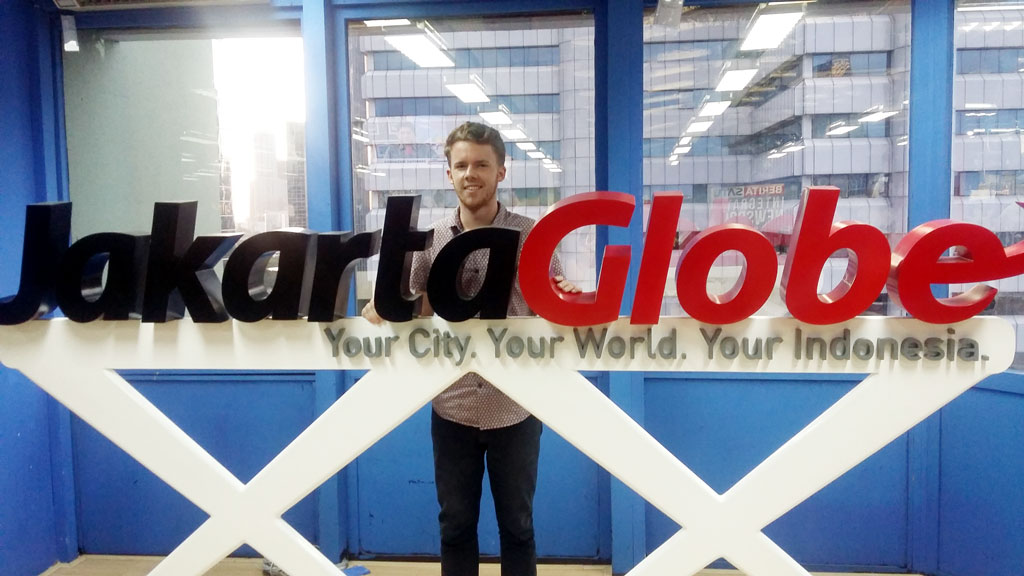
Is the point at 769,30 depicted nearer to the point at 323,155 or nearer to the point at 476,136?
the point at 476,136

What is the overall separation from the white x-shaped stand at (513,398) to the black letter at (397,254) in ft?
0.19

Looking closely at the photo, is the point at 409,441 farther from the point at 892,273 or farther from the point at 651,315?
the point at 892,273

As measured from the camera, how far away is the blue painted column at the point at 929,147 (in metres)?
2.66

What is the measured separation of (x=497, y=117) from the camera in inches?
114

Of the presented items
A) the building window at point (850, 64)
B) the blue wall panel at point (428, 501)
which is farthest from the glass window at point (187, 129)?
the building window at point (850, 64)

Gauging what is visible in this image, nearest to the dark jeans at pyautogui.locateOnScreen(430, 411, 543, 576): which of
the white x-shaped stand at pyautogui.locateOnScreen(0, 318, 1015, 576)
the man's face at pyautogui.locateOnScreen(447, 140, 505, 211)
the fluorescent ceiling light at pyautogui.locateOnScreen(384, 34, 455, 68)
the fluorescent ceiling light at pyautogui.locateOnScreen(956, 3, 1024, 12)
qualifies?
the white x-shaped stand at pyautogui.locateOnScreen(0, 318, 1015, 576)

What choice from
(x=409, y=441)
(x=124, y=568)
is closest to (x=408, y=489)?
(x=409, y=441)

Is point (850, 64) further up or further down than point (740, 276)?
further up

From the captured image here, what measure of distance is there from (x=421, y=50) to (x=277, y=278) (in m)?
1.59

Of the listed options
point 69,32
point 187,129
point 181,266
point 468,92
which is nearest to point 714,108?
point 468,92

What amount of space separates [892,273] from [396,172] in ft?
6.50

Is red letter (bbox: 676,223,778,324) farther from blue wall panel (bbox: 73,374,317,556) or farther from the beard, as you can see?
blue wall panel (bbox: 73,374,317,556)

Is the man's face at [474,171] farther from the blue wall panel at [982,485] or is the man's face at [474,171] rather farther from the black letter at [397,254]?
the blue wall panel at [982,485]

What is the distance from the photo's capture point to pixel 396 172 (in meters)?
2.98
